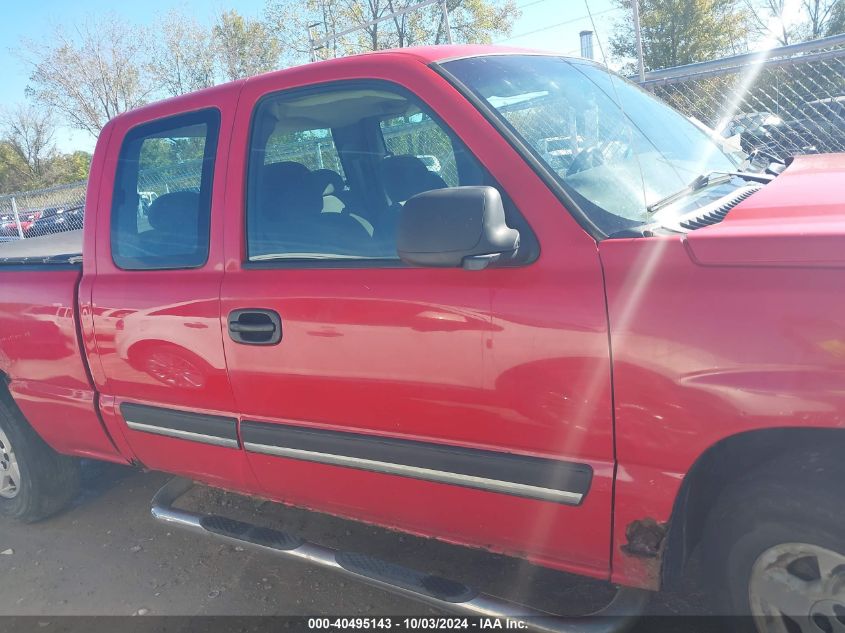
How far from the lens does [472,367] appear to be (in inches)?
80.2

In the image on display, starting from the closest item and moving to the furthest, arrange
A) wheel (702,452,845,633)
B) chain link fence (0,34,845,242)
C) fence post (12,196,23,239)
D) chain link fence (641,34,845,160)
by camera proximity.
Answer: wheel (702,452,845,633) < chain link fence (0,34,845,242) < chain link fence (641,34,845,160) < fence post (12,196,23,239)

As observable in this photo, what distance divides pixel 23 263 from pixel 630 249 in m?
2.89

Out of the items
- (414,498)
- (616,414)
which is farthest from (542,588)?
(616,414)

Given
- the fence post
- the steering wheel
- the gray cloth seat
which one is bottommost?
the fence post

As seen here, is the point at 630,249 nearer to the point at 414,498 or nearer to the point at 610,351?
the point at 610,351

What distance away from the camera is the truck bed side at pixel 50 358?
9.93ft

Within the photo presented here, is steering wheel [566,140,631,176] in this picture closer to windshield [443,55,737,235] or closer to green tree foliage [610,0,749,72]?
windshield [443,55,737,235]

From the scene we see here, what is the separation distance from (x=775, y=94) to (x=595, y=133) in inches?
181

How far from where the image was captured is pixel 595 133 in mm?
2391

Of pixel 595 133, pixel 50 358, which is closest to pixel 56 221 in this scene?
pixel 50 358

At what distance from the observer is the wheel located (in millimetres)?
1715

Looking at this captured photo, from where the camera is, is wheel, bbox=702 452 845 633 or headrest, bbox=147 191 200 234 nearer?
wheel, bbox=702 452 845 633

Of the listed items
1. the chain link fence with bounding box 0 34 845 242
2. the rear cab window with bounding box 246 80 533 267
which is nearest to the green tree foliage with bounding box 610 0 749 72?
the chain link fence with bounding box 0 34 845 242

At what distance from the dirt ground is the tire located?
13 cm
